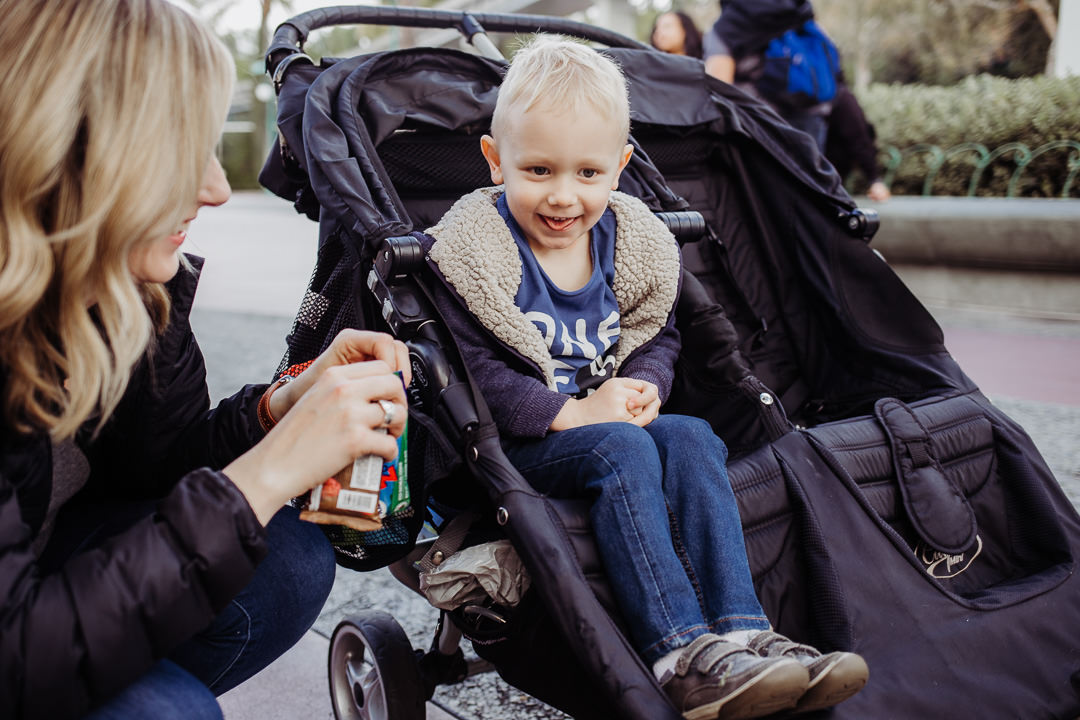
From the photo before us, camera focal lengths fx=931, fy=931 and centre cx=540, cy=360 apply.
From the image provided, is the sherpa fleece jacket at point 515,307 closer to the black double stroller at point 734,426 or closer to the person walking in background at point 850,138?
the black double stroller at point 734,426

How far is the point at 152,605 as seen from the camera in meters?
1.07

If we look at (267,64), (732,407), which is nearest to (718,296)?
(732,407)

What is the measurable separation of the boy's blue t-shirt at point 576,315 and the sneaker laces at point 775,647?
66 centimetres

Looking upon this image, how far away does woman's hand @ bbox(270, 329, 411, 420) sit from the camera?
4.76 ft

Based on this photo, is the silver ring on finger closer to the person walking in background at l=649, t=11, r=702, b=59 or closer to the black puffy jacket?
the black puffy jacket

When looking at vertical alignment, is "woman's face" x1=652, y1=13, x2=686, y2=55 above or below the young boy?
above

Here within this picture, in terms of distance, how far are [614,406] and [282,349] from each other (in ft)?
12.9

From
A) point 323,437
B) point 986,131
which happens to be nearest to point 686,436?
point 323,437

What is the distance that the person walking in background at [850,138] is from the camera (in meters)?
4.92

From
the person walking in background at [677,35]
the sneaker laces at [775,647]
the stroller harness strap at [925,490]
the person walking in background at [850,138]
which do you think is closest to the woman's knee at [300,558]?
the sneaker laces at [775,647]

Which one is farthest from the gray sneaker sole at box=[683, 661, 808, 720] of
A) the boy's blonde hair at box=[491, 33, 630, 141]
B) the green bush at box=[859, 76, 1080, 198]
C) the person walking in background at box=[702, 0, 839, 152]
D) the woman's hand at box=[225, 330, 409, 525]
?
the green bush at box=[859, 76, 1080, 198]

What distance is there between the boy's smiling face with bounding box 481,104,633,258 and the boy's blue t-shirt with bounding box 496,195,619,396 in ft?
0.26

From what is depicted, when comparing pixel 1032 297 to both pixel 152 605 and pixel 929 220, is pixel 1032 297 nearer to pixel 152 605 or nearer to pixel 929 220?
pixel 929 220

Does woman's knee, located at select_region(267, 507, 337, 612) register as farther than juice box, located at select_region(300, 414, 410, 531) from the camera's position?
Yes
